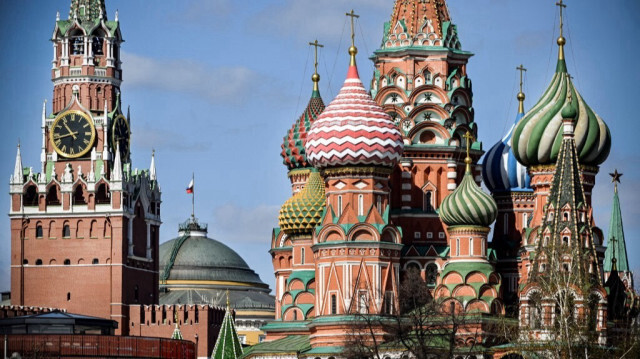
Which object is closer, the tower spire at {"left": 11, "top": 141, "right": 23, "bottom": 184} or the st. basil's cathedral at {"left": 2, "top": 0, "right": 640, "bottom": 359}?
the st. basil's cathedral at {"left": 2, "top": 0, "right": 640, "bottom": 359}

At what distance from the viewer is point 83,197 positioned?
378ft

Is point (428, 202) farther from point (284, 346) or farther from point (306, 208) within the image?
point (284, 346)

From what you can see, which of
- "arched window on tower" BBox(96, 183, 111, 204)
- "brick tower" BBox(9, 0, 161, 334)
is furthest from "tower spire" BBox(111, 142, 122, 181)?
"arched window on tower" BBox(96, 183, 111, 204)

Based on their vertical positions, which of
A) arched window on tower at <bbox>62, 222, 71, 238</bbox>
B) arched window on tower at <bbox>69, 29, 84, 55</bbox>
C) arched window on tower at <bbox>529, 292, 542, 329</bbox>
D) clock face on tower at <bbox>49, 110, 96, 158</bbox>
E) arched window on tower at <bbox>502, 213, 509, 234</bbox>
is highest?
arched window on tower at <bbox>69, 29, 84, 55</bbox>

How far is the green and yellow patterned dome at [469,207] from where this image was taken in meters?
78.4

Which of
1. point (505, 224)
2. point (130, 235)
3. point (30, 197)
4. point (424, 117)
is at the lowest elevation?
point (505, 224)

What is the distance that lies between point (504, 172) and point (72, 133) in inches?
1491

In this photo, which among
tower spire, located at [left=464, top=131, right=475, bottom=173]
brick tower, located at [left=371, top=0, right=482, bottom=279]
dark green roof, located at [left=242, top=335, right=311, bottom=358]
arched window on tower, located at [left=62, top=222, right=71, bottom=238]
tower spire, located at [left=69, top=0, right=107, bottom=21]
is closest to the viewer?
tower spire, located at [left=464, top=131, right=475, bottom=173]

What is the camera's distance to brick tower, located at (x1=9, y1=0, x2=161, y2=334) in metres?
113

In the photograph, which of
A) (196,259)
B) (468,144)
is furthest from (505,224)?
(196,259)

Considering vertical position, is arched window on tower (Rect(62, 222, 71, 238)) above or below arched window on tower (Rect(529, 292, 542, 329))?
above

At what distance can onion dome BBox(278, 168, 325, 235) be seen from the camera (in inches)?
3337

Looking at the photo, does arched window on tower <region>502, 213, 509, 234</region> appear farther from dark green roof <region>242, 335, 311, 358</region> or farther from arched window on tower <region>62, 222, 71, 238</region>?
arched window on tower <region>62, 222, 71, 238</region>

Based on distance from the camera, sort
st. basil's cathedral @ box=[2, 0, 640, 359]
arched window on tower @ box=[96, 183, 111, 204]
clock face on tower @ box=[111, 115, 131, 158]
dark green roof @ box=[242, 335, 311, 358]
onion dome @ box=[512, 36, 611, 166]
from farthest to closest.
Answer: clock face on tower @ box=[111, 115, 131, 158] → arched window on tower @ box=[96, 183, 111, 204] → dark green roof @ box=[242, 335, 311, 358] → onion dome @ box=[512, 36, 611, 166] → st. basil's cathedral @ box=[2, 0, 640, 359]
